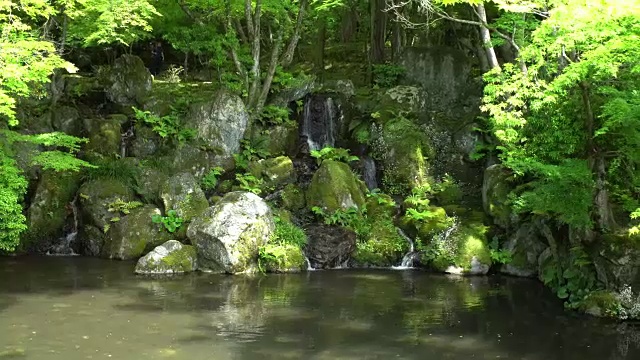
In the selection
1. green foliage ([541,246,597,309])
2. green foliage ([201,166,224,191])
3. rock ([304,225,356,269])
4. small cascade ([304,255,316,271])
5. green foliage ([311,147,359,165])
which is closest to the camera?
green foliage ([541,246,597,309])

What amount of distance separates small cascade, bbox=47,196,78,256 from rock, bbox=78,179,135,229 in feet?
0.63

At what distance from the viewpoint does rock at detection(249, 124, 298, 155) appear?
1885 cm

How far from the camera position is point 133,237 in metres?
14.6

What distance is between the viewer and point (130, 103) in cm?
1931

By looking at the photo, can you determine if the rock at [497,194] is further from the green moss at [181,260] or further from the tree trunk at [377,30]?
the tree trunk at [377,30]

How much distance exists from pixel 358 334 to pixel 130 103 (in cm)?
1334

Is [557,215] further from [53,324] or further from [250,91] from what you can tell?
[250,91]

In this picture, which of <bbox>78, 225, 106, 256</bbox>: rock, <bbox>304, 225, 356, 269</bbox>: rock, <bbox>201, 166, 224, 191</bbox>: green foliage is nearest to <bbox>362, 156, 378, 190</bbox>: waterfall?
<bbox>304, 225, 356, 269</bbox>: rock

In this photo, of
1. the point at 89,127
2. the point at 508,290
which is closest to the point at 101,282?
the point at 89,127

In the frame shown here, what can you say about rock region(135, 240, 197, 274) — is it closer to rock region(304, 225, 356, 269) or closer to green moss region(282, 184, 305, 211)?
rock region(304, 225, 356, 269)

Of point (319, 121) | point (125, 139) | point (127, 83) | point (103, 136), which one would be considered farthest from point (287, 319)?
point (127, 83)

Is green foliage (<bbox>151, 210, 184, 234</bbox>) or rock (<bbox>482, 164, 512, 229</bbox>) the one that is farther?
green foliage (<bbox>151, 210, 184, 234</bbox>)

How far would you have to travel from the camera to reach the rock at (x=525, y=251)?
44.3 ft

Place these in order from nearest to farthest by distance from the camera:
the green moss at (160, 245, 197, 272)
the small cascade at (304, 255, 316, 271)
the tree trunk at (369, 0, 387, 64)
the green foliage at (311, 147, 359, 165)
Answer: the green moss at (160, 245, 197, 272) → the small cascade at (304, 255, 316, 271) → the green foliage at (311, 147, 359, 165) → the tree trunk at (369, 0, 387, 64)
